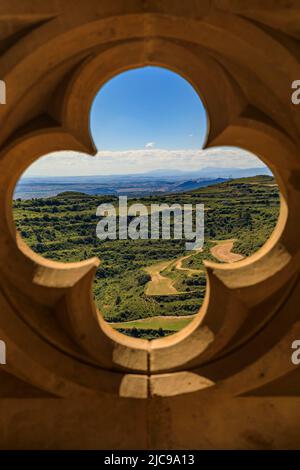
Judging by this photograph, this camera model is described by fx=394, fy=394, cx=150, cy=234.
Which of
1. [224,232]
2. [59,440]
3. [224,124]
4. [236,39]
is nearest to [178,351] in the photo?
[59,440]

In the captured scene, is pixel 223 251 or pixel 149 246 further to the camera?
pixel 149 246

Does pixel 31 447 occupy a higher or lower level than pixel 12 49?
lower

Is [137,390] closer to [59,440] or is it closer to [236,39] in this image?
[59,440]

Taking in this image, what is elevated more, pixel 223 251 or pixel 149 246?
pixel 149 246

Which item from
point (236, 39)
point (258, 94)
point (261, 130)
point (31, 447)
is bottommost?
point (31, 447)

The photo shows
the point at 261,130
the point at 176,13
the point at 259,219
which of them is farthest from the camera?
the point at 259,219

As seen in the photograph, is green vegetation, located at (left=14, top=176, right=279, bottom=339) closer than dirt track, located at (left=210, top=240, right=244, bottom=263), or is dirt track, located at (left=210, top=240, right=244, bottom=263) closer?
dirt track, located at (left=210, top=240, right=244, bottom=263)

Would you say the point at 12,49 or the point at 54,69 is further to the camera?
the point at 54,69

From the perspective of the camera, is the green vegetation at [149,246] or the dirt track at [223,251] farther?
the green vegetation at [149,246]
